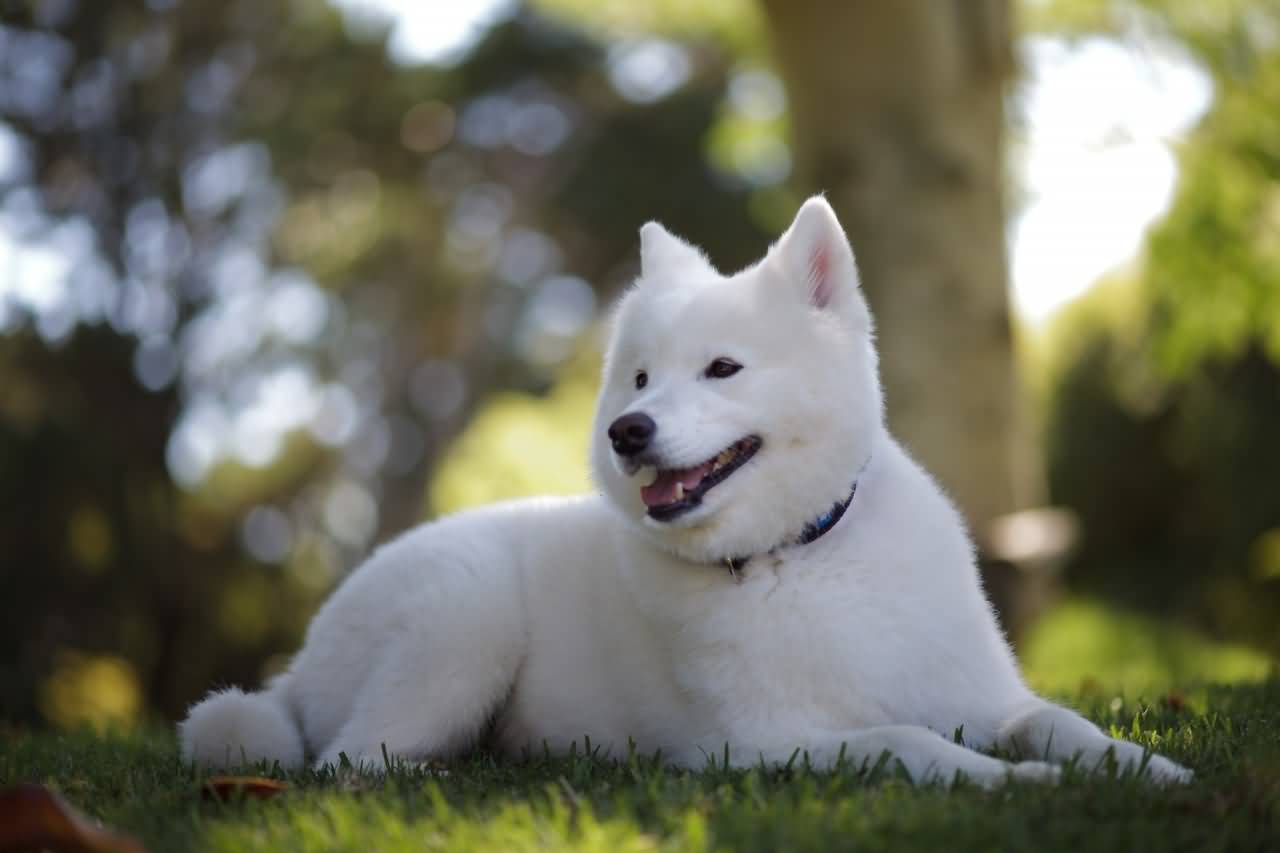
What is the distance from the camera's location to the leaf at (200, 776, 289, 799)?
10.1 ft

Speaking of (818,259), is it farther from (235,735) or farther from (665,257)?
(235,735)

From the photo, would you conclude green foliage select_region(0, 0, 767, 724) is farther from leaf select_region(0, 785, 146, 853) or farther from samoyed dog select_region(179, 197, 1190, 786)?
leaf select_region(0, 785, 146, 853)

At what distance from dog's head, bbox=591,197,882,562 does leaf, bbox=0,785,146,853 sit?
1.44 m

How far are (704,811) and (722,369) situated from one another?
119 centimetres

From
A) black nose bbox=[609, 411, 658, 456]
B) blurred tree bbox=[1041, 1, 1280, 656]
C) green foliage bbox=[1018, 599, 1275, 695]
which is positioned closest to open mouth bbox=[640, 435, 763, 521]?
black nose bbox=[609, 411, 658, 456]

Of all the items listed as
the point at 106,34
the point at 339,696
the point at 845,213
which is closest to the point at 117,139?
the point at 106,34

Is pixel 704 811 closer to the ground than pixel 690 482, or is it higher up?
closer to the ground

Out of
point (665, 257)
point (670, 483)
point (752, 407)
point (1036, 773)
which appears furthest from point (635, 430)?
point (1036, 773)

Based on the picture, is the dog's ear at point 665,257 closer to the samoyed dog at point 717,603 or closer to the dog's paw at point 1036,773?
the samoyed dog at point 717,603

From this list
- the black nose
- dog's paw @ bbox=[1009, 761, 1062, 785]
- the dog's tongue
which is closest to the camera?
dog's paw @ bbox=[1009, 761, 1062, 785]

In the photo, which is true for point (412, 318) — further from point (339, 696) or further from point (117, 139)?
point (339, 696)

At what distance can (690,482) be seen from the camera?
10.9ft

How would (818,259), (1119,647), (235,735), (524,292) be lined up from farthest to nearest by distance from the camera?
1. (524,292)
2. (1119,647)
3. (235,735)
4. (818,259)

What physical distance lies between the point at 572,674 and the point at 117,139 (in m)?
14.2
